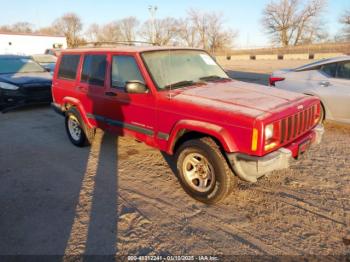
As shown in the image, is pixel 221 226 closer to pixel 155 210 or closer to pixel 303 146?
pixel 155 210

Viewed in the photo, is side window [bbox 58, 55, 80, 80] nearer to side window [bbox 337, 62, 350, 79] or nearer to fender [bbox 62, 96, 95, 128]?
fender [bbox 62, 96, 95, 128]

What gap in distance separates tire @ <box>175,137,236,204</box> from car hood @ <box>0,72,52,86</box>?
7180 millimetres

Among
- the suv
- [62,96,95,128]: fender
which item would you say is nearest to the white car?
the suv

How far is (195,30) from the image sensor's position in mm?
74938

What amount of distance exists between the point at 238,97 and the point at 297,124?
78cm

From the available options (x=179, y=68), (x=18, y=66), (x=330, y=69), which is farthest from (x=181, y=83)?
(x=18, y=66)

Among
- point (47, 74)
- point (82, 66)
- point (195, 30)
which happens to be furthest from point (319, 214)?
point (195, 30)

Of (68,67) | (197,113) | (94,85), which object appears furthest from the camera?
(68,67)

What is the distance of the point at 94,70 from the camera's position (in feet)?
16.2

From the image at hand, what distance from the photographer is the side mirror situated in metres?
3.74

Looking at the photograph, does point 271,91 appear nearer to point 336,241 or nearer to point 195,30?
point 336,241

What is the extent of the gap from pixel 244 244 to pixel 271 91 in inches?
84.5

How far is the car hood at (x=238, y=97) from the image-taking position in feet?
10.6

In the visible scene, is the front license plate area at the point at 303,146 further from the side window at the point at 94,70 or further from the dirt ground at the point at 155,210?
the side window at the point at 94,70
